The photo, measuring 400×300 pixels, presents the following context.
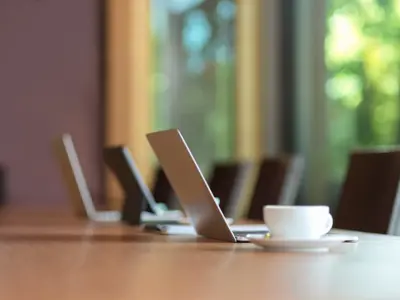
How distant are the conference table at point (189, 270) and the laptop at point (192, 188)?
34 mm

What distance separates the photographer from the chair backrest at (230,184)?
3.35m

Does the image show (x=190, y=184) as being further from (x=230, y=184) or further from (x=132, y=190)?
(x=230, y=184)

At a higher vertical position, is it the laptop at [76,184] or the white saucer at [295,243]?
the white saucer at [295,243]

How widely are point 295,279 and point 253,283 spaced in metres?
0.05

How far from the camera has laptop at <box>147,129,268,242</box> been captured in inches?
57.7

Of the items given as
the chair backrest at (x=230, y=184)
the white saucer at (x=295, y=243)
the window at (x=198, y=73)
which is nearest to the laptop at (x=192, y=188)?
the white saucer at (x=295, y=243)

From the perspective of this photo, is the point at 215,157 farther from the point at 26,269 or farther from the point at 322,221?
the point at 26,269

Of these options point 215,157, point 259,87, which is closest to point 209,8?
point 259,87

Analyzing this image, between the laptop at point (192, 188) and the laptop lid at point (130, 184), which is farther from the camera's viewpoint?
the laptop lid at point (130, 184)

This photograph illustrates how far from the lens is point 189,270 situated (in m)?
1.04

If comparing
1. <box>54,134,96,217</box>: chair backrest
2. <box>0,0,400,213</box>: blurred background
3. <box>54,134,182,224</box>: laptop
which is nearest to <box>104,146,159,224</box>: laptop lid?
<box>54,134,182,224</box>: laptop

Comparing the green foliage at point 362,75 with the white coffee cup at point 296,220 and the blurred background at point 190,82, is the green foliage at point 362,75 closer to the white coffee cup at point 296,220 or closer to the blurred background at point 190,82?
the blurred background at point 190,82

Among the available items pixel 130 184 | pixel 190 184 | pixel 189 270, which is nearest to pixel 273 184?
pixel 130 184

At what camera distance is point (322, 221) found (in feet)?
4.54
